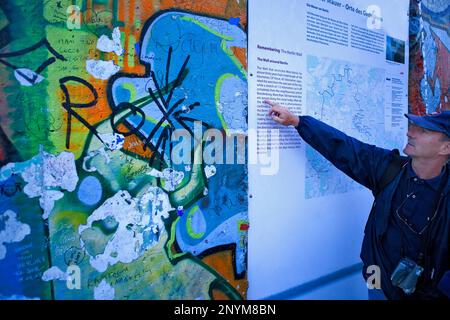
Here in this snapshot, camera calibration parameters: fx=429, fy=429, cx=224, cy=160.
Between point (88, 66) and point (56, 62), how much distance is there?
0.17 metres

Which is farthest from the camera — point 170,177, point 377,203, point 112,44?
point 377,203

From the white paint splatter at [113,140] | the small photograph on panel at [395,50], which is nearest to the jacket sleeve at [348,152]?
the white paint splatter at [113,140]

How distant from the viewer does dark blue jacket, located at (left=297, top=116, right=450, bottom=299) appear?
2877mm

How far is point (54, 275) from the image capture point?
2.41m

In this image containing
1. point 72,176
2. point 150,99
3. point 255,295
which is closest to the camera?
point 72,176

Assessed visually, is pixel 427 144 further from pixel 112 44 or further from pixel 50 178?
pixel 50 178

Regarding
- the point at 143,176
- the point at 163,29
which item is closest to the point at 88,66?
the point at 163,29

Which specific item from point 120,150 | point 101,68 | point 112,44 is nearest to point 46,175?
point 120,150

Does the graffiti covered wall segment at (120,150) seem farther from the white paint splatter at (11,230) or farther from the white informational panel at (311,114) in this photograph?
the white informational panel at (311,114)

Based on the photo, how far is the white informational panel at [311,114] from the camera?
3209 mm

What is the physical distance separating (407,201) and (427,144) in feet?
1.45

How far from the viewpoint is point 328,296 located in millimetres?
3840

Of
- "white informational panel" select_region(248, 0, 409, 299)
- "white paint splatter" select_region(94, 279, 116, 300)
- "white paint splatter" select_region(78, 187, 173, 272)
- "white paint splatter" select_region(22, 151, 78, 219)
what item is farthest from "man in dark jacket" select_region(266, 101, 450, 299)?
"white paint splatter" select_region(94, 279, 116, 300)

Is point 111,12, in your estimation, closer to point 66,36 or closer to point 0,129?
point 66,36
